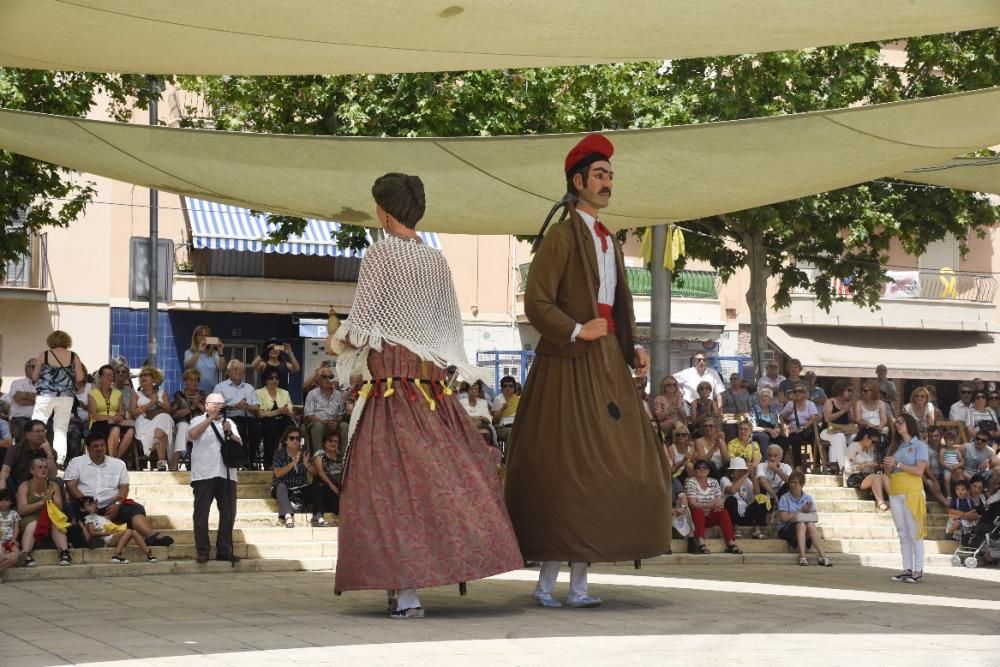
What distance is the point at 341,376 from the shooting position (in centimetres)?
675

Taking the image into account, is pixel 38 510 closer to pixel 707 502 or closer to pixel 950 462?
pixel 707 502

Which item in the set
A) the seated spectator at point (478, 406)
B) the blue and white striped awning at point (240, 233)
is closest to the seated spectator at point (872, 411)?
the seated spectator at point (478, 406)

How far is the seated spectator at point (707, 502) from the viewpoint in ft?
47.5

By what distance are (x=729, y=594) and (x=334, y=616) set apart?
8.09 ft

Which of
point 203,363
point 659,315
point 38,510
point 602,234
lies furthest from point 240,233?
point 602,234

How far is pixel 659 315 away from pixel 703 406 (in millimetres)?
2287

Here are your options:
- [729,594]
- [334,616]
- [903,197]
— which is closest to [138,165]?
[334,616]

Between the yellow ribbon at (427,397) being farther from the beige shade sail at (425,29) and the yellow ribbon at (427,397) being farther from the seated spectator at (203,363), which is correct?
the seated spectator at (203,363)

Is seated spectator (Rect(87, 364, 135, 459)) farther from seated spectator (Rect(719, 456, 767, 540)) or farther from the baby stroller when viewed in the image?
the baby stroller

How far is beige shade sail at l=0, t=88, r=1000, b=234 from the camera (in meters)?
7.48

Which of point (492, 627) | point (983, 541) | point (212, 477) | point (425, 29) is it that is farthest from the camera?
point (983, 541)

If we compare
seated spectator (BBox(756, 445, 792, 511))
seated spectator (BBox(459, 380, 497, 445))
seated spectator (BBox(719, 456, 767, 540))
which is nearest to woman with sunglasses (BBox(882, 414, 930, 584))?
seated spectator (BBox(719, 456, 767, 540))

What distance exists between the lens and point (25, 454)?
1195 centimetres

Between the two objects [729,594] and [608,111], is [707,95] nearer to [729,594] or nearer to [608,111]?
[608,111]
